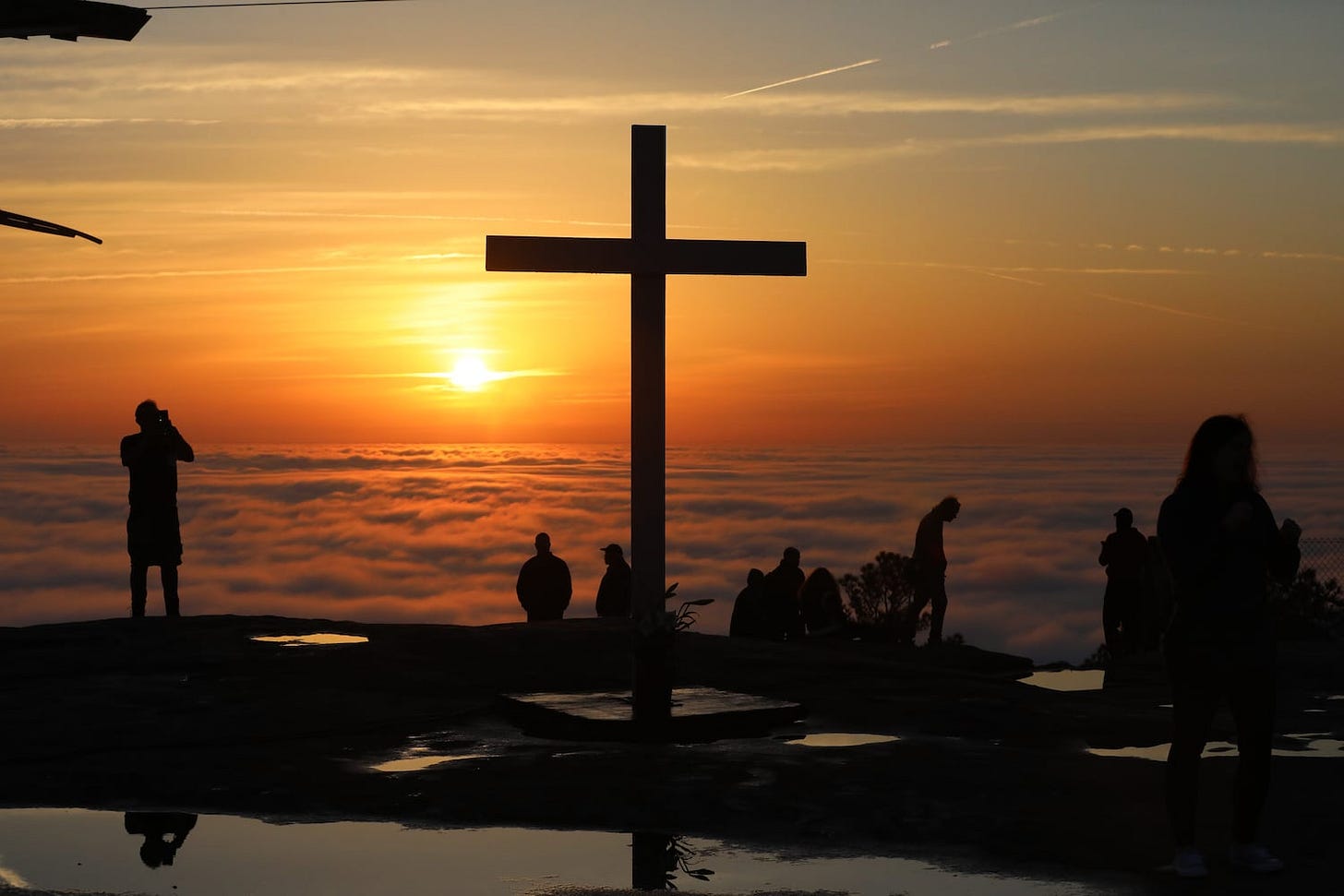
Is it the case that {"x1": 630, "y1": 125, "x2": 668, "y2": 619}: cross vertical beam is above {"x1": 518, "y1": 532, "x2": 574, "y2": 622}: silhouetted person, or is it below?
above

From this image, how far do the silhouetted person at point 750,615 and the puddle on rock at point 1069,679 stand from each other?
10.2 ft

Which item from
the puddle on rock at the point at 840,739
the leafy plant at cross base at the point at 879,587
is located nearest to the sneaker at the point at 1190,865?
the puddle on rock at the point at 840,739

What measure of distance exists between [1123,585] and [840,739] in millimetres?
10553

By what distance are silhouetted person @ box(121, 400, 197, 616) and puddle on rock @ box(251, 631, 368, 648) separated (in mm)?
1511

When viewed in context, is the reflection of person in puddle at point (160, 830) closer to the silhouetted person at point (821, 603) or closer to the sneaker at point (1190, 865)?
the sneaker at point (1190, 865)

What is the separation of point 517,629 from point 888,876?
9669 millimetres

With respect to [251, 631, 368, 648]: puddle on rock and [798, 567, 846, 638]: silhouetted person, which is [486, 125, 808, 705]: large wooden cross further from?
[798, 567, 846, 638]: silhouetted person

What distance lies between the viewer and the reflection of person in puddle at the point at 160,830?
7734 mm

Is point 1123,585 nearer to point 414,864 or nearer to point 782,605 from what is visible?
point 782,605

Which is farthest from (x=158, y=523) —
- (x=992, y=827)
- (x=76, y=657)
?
(x=992, y=827)

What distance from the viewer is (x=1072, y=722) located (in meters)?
11.7

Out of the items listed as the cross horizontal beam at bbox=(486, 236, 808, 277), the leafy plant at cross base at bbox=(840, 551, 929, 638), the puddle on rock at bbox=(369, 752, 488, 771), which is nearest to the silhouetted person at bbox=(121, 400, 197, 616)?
the cross horizontal beam at bbox=(486, 236, 808, 277)

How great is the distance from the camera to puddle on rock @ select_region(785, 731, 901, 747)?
1057 centimetres

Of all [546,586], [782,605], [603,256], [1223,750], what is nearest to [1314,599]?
[782,605]
